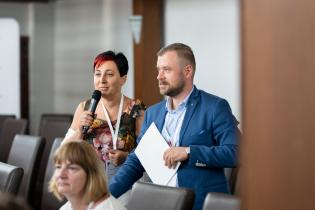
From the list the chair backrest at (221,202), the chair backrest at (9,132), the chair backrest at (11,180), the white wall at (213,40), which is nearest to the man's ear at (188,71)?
the chair backrest at (221,202)

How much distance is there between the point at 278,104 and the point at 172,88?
2487 mm

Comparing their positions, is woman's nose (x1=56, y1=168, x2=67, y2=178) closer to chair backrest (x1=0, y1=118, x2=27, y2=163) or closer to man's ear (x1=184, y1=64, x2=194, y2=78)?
man's ear (x1=184, y1=64, x2=194, y2=78)

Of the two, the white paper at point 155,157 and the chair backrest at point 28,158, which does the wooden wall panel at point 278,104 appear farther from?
the chair backrest at point 28,158

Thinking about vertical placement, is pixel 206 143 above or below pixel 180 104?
below

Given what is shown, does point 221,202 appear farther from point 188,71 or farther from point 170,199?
point 188,71

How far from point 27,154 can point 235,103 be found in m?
3.40

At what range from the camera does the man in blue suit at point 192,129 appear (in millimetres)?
3281

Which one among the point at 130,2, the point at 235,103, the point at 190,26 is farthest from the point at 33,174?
the point at 130,2

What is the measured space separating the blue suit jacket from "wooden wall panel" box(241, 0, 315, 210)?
91.3 inches

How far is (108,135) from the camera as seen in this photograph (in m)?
3.97

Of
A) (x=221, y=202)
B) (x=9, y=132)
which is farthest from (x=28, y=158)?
(x=9, y=132)

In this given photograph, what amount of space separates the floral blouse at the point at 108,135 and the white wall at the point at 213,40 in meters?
3.81

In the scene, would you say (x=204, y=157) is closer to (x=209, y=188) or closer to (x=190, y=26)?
(x=209, y=188)

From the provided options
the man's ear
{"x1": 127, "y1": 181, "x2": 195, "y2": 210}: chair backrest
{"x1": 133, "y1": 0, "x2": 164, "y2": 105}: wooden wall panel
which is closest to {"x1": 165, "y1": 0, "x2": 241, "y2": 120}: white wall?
{"x1": 133, "y1": 0, "x2": 164, "y2": 105}: wooden wall panel
